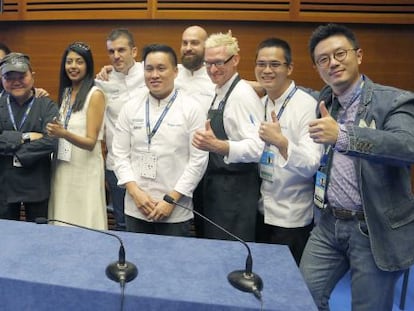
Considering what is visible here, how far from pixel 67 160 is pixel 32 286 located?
4.91ft

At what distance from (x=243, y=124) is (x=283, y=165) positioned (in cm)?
31

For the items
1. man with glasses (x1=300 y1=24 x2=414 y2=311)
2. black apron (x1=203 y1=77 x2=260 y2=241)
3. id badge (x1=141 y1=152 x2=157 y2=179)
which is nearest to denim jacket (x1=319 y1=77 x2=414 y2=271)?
man with glasses (x1=300 y1=24 x2=414 y2=311)

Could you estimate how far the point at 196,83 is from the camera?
2.83 m

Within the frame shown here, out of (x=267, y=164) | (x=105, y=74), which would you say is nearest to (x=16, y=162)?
(x=105, y=74)

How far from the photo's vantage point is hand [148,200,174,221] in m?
2.00

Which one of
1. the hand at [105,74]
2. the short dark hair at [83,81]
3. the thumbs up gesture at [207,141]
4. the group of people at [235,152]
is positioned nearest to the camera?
the group of people at [235,152]

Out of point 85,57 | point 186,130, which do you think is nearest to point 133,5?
point 85,57

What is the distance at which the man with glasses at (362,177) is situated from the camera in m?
1.35

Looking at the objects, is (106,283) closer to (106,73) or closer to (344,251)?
(344,251)

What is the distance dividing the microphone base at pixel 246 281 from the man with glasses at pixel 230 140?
89 cm

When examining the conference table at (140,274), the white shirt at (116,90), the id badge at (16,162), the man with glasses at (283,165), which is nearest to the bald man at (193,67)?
the white shirt at (116,90)

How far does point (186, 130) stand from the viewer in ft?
6.81

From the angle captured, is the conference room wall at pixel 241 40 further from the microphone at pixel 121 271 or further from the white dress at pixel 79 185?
the microphone at pixel 121 271

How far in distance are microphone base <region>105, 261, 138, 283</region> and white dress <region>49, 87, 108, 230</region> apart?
1.44 m
